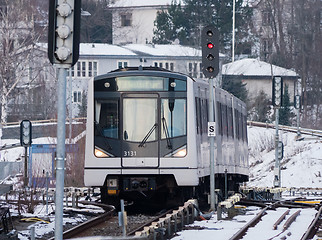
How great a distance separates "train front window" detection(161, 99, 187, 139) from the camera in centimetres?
2025

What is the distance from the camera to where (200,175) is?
68.8 ft

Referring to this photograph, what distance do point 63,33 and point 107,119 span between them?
930 cm

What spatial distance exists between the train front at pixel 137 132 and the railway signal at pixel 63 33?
29.8 ft

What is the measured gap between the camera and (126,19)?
358ft

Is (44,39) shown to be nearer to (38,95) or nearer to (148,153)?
(38,95)

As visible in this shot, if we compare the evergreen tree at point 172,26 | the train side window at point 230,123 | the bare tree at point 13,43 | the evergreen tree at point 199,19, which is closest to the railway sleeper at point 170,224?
the train side window at point 230,123

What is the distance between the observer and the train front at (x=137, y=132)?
66.2 feet

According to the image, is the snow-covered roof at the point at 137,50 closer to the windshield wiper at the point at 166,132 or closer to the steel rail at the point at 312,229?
the windshield wiper at the point at 166,132

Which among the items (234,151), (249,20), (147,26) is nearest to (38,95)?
(249,20)

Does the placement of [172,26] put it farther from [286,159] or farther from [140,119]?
[140,119]

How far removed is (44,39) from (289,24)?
27724 mm

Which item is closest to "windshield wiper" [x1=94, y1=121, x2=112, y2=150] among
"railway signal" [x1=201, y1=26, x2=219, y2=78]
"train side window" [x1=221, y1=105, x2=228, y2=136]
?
"railway signal" [x1=201, y1=26, x2=219, y2=78]

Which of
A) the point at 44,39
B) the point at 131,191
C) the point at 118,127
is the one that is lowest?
the point at 131,191

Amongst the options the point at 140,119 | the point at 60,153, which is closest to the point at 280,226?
the point at 140,119
